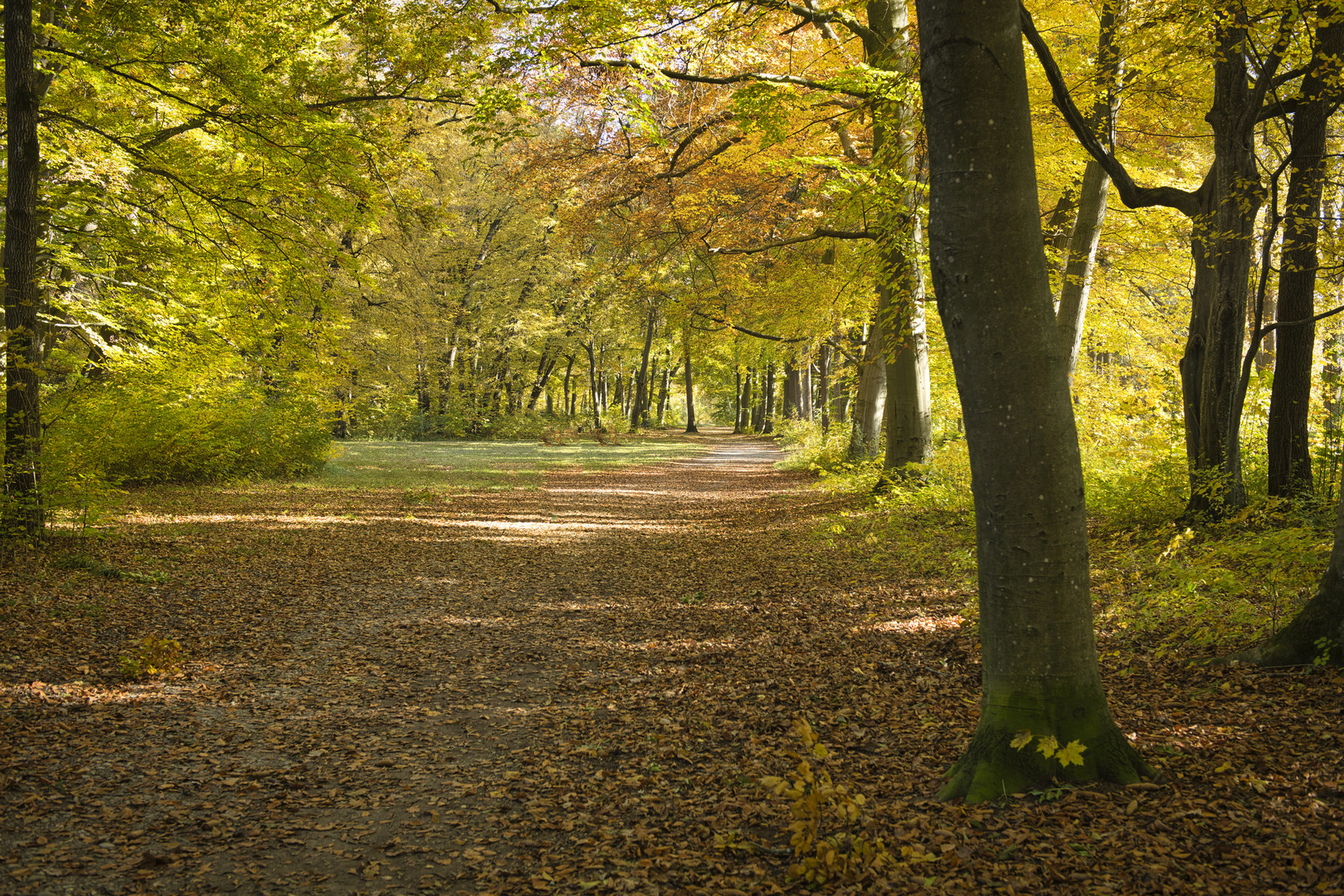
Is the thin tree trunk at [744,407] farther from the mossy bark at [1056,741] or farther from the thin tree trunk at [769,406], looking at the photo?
the mossy bark at [1056,741]

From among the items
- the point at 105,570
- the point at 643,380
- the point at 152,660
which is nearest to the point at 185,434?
the point at 105,570

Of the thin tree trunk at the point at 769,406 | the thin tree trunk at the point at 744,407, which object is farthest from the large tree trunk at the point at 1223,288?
the thin tree trunk at the point at 744,407

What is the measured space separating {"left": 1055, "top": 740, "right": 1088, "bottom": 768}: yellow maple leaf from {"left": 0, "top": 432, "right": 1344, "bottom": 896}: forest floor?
13cm

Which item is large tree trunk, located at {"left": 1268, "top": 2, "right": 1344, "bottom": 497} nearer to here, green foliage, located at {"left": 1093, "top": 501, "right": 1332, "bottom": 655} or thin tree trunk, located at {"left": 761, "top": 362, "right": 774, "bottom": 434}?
green foliage, located at {"left": 1093, "top": 501, "right": 1332, "bottom": 655}

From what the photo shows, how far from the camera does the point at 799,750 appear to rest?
416 centimetres

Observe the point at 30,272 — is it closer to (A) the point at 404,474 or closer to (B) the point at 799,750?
(B) the point at 799,750

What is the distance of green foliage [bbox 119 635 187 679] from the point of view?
5121mm

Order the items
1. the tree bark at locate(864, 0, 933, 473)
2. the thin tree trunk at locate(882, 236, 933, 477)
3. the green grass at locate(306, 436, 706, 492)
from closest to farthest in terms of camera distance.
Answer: the tree bark at locate(864, 0, 933, 473) → the thin tree trunk at locate(882, 236, 933, 477) → the green grass at locate(306, 436, 706, 492)

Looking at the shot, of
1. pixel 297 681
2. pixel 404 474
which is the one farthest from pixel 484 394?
pixel 297 681

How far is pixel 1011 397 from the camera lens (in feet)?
10.2

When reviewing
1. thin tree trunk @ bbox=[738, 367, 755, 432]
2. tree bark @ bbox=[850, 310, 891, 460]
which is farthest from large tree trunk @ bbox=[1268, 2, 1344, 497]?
thin tree trunk @ bbox=[738, 367, 755, 432]

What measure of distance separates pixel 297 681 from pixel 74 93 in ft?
33.3

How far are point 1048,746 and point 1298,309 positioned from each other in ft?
20.8

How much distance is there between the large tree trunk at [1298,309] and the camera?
6.70 meters
